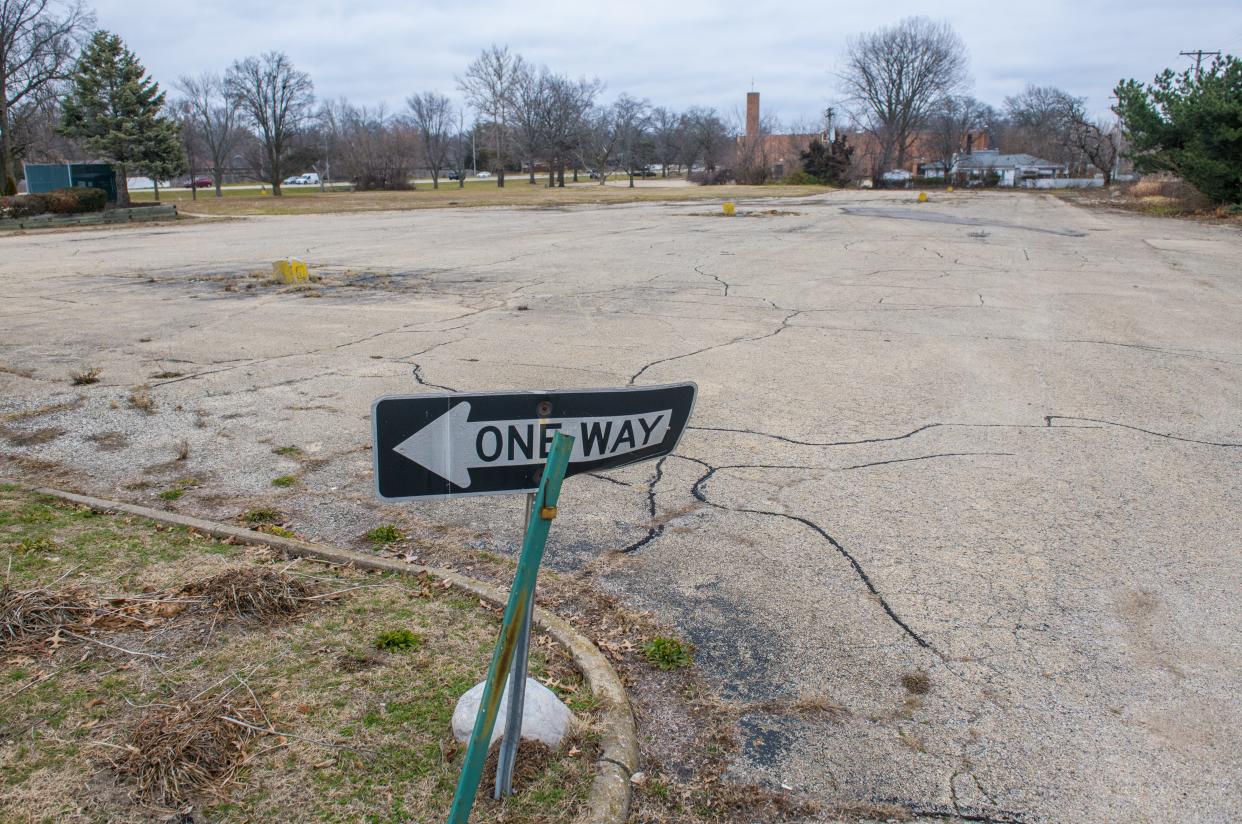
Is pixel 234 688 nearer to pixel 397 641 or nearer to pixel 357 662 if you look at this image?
pixel 357 662

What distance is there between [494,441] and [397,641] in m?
1.58

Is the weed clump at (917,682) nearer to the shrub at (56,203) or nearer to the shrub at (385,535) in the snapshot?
the shrub at (385,535)

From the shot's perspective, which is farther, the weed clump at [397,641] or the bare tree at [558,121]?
the bare tree at [558,121]

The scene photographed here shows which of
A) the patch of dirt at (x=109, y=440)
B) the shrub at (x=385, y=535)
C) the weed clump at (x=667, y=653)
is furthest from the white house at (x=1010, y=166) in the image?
the weed clump at (x=667, y=653)

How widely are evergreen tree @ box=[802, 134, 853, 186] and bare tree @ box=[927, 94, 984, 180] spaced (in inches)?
853

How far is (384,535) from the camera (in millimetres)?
4691

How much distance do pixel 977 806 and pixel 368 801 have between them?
1.87 meters

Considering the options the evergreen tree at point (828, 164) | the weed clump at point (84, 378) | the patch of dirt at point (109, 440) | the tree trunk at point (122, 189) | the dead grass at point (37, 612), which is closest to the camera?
the dead grass at point (37, 612)

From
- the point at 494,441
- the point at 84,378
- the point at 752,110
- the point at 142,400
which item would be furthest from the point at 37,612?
the point at 752,110

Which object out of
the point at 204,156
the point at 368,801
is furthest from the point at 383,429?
the point at 204,156

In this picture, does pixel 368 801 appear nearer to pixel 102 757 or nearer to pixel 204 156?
pixel 102 757

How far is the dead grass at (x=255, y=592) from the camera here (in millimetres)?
3766

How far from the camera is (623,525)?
4949 mm

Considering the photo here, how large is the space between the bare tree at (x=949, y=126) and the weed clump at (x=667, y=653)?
304 ft
